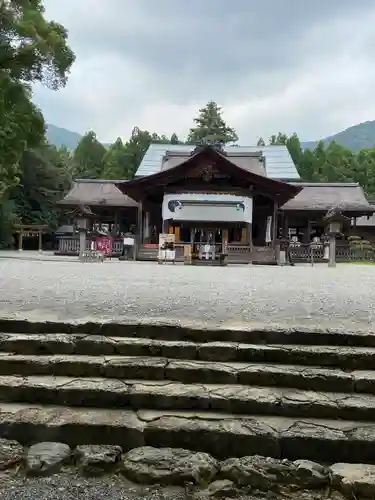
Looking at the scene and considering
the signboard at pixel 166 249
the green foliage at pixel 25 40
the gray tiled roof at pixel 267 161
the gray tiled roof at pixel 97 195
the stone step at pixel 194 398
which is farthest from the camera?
the gray tiled roof at pixel 267 161

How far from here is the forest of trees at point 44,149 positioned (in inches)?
273

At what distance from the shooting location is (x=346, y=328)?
11.0ft

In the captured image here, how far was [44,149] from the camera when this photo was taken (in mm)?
31344

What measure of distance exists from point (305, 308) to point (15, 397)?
9.91ft

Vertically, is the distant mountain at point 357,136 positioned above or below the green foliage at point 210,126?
above

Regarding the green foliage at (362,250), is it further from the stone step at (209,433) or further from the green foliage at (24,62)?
the stone step at (209,433)

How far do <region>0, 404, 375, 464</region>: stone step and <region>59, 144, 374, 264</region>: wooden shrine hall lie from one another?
46.0 ft

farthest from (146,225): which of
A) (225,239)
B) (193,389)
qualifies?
(193,389)

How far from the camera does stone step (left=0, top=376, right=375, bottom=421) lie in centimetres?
226

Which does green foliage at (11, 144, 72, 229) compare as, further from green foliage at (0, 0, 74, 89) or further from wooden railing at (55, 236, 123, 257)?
green foliage at (0, 0, 74, 89)

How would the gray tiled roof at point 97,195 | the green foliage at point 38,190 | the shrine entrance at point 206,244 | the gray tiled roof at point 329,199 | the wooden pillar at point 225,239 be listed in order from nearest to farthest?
the shrine entrance at point 206,244
the wooden pillar at point 225,239
the gray tiled roof at point 329,199
the gray tiled roof at point 97,195
the green foliage at point 38,190

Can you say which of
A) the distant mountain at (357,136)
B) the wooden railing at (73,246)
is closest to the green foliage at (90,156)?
the wooden railing at (73,246)

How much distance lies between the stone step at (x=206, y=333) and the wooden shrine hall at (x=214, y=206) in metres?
13.1

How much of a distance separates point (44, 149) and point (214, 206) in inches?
704
